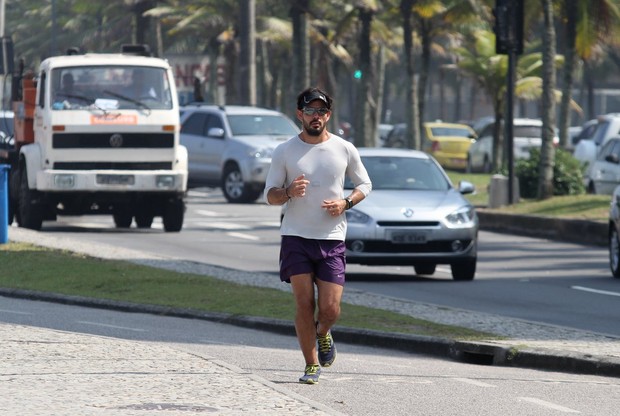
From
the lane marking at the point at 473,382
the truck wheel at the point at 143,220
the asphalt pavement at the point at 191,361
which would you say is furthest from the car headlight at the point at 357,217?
the truck wheel at the point at 143,220

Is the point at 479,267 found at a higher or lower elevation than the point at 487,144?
lower

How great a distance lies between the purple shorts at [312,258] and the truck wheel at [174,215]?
16307 mm

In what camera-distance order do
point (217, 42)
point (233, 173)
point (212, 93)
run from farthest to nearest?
point (212, 93) < point (217, 42) < point (233, 173)

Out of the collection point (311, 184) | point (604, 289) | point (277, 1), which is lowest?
point (604, 289)

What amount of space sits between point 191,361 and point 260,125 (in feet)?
83.3

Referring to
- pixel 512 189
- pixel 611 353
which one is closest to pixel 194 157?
pixel 512 189

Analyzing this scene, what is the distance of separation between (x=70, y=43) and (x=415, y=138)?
4934cm

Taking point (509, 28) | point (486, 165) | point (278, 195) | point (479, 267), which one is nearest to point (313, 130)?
point (278, 195)

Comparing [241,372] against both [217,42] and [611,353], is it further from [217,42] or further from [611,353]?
[217,42]

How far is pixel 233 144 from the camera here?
116ft

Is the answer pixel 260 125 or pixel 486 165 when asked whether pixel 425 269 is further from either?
pixel 486 165

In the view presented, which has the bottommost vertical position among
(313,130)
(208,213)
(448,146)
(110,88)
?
(208,213)

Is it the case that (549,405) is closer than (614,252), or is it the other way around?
(549,405)

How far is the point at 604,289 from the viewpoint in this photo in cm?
1864
